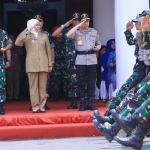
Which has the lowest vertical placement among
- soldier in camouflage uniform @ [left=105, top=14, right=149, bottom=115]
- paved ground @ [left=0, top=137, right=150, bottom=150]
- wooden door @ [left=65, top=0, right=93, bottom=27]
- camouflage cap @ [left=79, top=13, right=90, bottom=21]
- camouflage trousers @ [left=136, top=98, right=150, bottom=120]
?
paved ground @ [left=0, top=137, right=150, bottom=150]

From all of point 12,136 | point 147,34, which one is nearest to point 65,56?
point 12,136

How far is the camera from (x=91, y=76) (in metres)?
9.92

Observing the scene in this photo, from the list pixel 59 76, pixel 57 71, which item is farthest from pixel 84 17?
pixel 59 76

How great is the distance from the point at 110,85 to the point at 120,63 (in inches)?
60.3

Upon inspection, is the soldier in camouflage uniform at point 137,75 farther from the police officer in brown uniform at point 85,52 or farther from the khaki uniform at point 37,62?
the khaki uniform at point 37,62

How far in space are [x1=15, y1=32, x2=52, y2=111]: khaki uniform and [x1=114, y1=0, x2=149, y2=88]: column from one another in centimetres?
142

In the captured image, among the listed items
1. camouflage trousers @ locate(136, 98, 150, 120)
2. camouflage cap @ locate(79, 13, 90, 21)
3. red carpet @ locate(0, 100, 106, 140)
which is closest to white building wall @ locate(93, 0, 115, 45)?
camouflage cap @ locate(79, 13, 90, 21)

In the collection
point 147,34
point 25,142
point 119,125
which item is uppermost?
point 147,34

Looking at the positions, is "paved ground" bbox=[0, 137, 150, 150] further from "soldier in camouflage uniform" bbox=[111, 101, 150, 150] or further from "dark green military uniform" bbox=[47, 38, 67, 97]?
"dark green military uniform" bbox=[47, 38, 67, 97]

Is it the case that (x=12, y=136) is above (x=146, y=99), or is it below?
below

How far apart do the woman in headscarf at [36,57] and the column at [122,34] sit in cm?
142

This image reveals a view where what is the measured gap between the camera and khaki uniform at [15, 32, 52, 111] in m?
9.88

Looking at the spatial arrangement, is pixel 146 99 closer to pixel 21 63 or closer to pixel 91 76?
pixel 91 76

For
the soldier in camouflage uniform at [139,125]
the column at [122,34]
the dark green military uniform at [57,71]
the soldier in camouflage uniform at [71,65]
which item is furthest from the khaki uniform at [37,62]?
the soldier in camouflage uniform at [139,125]
